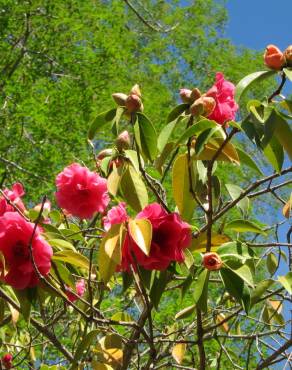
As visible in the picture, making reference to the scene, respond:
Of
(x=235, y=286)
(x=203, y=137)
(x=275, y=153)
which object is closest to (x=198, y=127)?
(x=203, y=137)

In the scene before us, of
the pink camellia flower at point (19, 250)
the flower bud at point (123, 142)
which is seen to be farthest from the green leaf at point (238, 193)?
→ the pink camellia flower at point (19, 250)

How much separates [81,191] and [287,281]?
1.49 feet

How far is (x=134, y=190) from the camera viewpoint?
1.08m

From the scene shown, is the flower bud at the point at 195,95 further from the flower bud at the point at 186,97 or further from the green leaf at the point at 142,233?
the green leaf at the point at 142,233

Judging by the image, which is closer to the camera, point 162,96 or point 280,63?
point 280,63

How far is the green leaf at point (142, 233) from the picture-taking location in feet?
2.92

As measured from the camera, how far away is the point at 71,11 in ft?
23.0

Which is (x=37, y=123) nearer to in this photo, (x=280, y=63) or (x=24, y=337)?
(x=24, y=337)

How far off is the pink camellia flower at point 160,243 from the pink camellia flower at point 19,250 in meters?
0.12

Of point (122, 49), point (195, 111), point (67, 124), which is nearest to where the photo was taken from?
point (195, 111)

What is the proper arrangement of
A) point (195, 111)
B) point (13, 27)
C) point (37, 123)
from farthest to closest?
point (13, 27) < point (37, 123) < point (195, 111)

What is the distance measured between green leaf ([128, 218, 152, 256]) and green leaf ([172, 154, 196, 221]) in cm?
14

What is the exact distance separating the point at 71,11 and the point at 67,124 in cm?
151

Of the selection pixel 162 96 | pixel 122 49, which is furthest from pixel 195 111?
pixel 162 96
